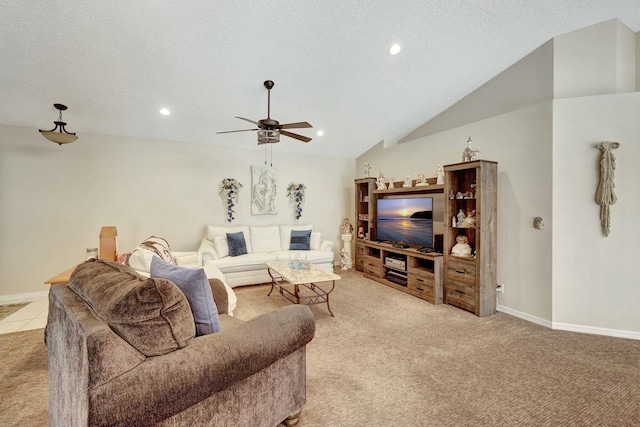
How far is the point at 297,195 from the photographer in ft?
18.6

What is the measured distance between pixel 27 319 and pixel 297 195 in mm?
4148

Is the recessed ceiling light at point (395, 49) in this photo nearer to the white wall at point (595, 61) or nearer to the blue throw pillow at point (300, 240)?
the white wall at point (595, 61)

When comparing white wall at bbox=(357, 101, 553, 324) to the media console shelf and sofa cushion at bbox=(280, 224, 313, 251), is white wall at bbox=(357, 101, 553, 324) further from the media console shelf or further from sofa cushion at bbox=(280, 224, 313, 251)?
sofa cushion at bbox=(280, 224, 313, 251)

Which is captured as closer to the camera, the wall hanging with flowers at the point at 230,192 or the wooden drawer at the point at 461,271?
the wooden drawer at the point at 461,271

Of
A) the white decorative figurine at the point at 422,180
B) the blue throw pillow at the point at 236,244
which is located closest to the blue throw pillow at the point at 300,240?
the blue throw pillow at the point at 236,244

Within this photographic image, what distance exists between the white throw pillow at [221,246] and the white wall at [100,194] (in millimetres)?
581

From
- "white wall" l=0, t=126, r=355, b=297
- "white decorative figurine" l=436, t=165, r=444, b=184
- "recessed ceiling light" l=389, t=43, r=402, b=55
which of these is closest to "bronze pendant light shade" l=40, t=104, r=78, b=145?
"white wall" l=0, t=126, r=355, b=297

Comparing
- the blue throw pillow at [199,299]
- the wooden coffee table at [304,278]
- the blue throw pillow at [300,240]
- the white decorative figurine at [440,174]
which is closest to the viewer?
the blue throw pillow at [199,299]

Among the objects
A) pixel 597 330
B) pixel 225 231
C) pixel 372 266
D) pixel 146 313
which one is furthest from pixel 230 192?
pixel 597 330

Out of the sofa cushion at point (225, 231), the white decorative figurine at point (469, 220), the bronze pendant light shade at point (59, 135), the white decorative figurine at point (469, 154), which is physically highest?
the bronze pendant light shade at point (59, 135)

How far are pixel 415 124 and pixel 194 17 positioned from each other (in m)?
3.58

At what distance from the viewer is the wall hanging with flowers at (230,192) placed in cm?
508

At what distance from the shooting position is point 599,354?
2.41 meters

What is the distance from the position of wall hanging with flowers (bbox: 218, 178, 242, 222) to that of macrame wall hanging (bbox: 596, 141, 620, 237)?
4.99 metres
